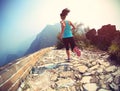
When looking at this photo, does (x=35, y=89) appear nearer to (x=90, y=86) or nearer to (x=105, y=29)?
(x=90, y=86)

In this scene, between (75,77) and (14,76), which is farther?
(75,77)

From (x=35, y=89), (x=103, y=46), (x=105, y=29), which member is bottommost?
(x=35, y=89)

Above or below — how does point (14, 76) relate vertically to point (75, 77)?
above

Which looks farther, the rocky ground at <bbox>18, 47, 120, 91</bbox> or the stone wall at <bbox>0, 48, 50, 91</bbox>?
the rocky ground at <bbox>18, 47, 120, 91</bbox>

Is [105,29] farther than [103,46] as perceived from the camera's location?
Yes

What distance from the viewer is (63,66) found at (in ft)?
15.2

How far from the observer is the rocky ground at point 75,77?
11.8 ft

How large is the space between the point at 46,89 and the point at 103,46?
14.4 ft

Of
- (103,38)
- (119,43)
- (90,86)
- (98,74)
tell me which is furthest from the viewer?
(103,38)

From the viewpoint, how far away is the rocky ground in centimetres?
358

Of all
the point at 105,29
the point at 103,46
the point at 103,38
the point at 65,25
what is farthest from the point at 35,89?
the point at 105,29

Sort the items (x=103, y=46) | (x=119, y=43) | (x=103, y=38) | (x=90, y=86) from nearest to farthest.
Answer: (x=90, y=86), (x=119, y=43), (x=103, y=46), (x=103, y=38)

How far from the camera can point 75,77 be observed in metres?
4.00

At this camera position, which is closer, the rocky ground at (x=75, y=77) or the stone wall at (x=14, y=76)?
the stone wall at (x=14, y=76)
